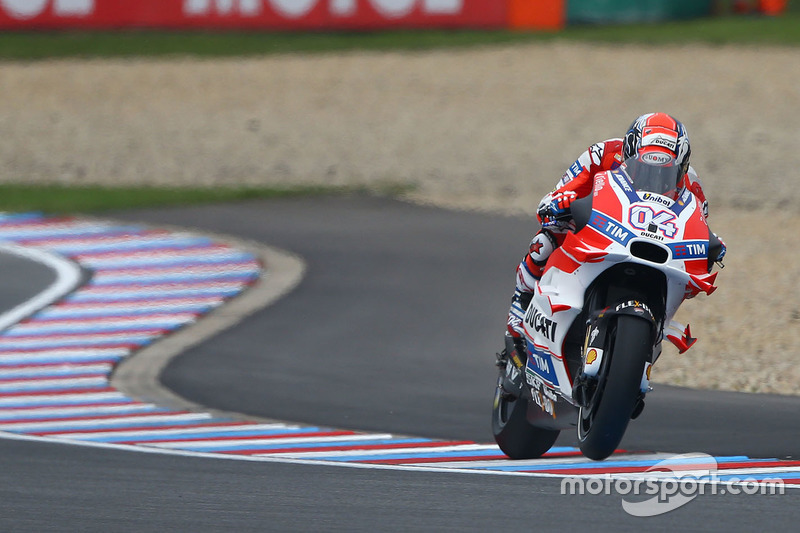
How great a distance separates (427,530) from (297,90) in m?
20.5

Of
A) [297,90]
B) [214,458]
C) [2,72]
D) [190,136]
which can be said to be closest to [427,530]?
[214,458]

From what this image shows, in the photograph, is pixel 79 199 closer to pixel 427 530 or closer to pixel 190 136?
pixel 190 136

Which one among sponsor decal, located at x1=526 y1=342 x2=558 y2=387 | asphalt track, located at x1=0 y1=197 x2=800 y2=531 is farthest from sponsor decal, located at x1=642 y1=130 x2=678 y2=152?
asphalt track, located at x1=0 y1=197 x2=800 y2=531

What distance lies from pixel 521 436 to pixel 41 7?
2223cm

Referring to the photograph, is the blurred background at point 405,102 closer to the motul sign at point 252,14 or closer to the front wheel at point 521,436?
the motul sign at point 252,14

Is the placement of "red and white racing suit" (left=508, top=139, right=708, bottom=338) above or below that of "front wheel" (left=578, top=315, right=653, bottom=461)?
above

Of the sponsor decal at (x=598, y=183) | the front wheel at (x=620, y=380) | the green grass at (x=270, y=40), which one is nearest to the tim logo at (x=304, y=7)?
the green grass at (x=270, y=40)

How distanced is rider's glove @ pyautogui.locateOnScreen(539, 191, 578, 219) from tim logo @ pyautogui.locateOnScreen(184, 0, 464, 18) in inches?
846

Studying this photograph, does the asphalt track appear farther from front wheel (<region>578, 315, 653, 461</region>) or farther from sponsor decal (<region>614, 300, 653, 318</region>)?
sponsor decal (<region>614, 300, 653, 318</region>)

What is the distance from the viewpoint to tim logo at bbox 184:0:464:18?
2773cm

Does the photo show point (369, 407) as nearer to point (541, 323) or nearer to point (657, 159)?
point (541, 323)

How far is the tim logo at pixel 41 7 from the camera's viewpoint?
89.9 ft

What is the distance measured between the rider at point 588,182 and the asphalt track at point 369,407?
1062 mm

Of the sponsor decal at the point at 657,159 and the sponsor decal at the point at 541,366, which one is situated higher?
the sponsor decal at the point at 657,159
